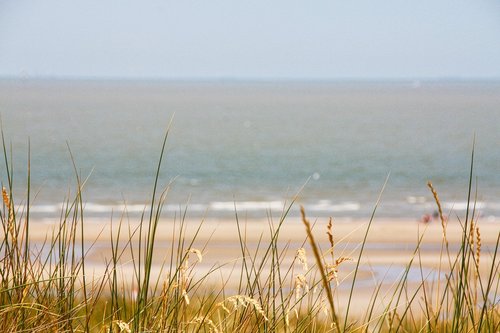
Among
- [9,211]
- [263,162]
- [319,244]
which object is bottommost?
[263,162]

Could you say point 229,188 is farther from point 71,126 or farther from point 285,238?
point 71,126

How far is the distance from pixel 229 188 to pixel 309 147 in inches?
805

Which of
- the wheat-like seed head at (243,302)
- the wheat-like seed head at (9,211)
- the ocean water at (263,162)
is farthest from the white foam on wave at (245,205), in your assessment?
the wheat-like seed head at (243,302)

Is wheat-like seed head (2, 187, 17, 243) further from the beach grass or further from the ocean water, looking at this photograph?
the ocean water

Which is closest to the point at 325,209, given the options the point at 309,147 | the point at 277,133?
the point at 309,147

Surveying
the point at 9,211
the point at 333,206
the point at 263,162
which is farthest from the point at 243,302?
the point at 263,162

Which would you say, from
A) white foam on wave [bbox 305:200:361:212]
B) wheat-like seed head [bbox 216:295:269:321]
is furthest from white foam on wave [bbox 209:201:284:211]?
wheat-like seed head [bbox 216:295:269:321]

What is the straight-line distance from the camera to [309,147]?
51.6m

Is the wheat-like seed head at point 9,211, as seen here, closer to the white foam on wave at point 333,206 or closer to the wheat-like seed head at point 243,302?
the wheat-like seed head at point 243,302

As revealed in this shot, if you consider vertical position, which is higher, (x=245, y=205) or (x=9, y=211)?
(x=9, y=211)

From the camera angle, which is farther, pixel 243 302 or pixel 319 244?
pixel 319 244

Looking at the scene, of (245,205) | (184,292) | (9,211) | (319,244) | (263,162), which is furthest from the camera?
(263,162)

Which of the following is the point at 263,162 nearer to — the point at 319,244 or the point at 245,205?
the point at 245,205

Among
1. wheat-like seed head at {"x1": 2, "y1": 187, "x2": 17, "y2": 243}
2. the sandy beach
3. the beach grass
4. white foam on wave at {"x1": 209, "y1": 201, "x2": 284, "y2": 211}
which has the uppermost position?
wheat-like seed head at {"x1": 2, "y1": 187, "x2": 17, "y2": 243}
